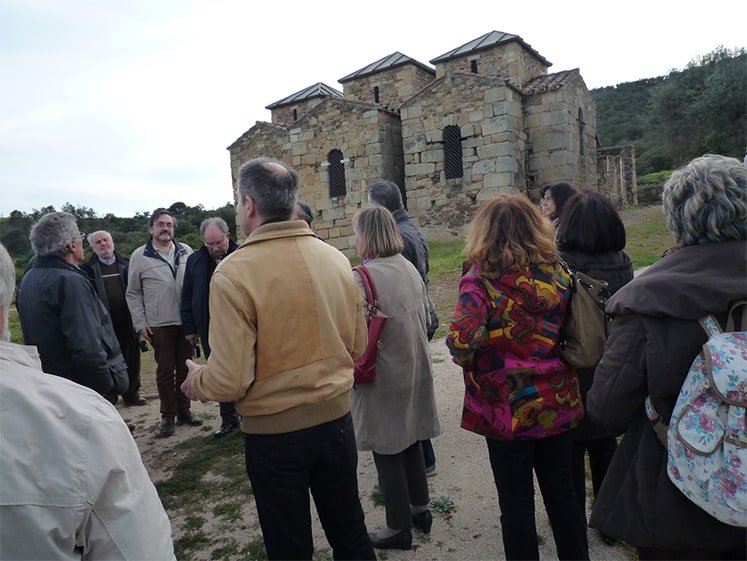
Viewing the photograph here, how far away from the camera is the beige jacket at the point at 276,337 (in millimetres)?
2027

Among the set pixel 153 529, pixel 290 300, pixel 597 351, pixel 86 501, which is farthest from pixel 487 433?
pixel 86 501

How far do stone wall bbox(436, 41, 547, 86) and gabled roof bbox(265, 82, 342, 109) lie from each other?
236 inches

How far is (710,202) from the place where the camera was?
179 centimetres

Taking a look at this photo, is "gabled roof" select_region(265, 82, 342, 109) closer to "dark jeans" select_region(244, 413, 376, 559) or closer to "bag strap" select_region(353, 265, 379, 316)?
"bag strap" select_region(353, 265, 379, 316)

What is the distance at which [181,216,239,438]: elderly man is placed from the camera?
15.1 feet

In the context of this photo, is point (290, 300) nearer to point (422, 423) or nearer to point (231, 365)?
point (231, 365)

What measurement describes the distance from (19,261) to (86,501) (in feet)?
56.3

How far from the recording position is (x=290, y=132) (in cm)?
1844

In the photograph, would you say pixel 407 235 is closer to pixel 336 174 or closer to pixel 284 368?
pixel 284 368

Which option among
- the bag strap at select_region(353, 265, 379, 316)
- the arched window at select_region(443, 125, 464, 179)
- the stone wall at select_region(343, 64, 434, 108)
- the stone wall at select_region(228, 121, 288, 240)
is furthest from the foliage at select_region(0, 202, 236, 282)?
the bag strap at select_region(353, 265, 379, 316)

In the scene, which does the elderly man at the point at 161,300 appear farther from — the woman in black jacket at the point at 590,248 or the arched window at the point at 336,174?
the arched window at the point at 336,174

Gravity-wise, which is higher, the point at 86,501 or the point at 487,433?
the point at 86,501

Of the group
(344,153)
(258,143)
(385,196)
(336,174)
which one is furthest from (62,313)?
(258,143)

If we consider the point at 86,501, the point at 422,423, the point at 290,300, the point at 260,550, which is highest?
the point at 290,300
